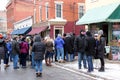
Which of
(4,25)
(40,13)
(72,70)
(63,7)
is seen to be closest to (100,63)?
(72,70)

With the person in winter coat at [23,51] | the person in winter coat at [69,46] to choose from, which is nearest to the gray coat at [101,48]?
the person in winter coat at [23,51]

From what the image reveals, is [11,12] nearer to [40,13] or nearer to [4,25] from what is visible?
[40,13]

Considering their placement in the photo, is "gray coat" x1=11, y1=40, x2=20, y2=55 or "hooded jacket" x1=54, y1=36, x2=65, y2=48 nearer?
"gray coat" x1=11, y1=40, x2=20, y2=55

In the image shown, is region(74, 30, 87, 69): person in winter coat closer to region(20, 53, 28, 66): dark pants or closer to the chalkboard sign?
region(20, 53, 28, 66): dark pants

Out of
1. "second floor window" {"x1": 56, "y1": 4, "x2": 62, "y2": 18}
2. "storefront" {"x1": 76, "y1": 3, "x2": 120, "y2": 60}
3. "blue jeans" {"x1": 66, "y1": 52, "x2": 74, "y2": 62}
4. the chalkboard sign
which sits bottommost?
"blue jeans" {"x1": 66, "y1": 52, "x2": 74, "y2": 62}

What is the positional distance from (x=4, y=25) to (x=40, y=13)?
72208mm

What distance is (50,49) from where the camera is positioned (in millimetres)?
21828

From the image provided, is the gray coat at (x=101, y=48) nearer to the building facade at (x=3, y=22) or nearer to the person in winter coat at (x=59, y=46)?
the person in winter coat at (x=59, y=46)

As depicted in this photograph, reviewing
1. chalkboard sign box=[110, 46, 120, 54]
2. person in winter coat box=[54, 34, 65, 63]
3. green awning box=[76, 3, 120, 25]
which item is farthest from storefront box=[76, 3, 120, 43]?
person in winter coat box=[54, 34, 65, 63]

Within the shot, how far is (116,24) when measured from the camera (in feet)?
79.6

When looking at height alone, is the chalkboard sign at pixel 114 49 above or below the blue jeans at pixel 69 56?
above

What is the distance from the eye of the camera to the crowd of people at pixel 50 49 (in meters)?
16.3

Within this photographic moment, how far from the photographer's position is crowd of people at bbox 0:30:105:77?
53.6ft

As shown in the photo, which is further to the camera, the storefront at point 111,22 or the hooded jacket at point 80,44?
the storefront at point 111,22
